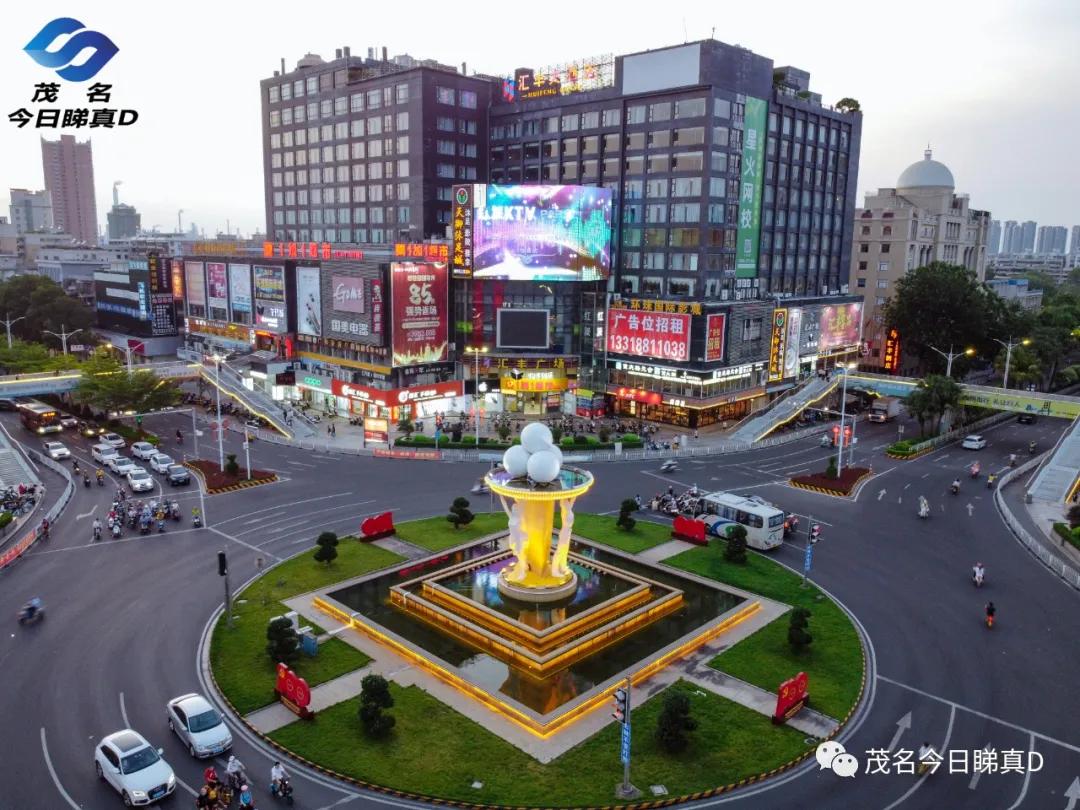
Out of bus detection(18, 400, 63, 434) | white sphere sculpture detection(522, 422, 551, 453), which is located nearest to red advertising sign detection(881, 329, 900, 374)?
white sphere sculpture detection(522, 422, 551, 453)

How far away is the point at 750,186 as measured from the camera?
97.8m

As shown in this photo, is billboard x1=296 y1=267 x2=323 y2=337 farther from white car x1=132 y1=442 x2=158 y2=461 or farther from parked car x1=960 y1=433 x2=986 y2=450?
parked car x1=960 y1=433 x2=986 y2=450

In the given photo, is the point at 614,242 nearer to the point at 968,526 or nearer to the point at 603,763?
the point at 968,526

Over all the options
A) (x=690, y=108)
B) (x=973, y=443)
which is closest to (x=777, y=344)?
(x=973, y=443)

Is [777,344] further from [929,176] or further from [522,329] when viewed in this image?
[929,176]

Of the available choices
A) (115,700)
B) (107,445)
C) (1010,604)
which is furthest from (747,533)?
(107,445)

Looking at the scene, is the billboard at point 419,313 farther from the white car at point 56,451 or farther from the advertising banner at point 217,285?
the advertising banner at point 217,285

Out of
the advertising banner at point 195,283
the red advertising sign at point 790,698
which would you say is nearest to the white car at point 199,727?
the red advertising sign at point 790,698

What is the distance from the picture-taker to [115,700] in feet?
114

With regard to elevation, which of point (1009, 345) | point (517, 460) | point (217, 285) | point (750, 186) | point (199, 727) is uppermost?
point (750, 186)

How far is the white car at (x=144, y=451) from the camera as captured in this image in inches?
3002

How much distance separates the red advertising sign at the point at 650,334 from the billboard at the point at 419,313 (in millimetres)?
20133

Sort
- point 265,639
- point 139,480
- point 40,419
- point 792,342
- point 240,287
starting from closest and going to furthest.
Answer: point 265,639 → point 139,480 → point 40,419 → point 792,342 → point 240,287

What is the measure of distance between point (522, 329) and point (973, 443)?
50.5m
